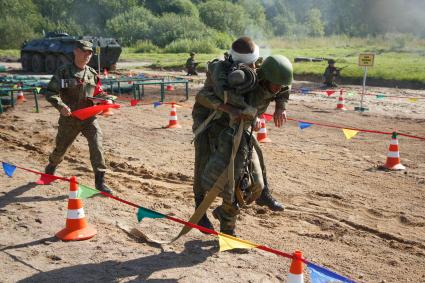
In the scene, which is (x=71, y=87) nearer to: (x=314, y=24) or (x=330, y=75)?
(x=330, y=75)

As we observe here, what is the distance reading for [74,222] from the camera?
4.98 metres

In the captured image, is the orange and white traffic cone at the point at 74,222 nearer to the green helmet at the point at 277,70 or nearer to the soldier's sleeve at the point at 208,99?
the soldier's sleeve at the point at 208,99

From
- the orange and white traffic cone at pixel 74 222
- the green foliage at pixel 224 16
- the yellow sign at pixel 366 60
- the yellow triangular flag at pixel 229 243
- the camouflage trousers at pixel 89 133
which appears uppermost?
the green foliage at pixel 224 16

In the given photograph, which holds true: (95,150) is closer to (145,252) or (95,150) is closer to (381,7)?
(145,252)

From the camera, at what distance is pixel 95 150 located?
247 inches

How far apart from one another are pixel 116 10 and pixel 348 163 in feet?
190

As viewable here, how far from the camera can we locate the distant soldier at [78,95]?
6.09 meters

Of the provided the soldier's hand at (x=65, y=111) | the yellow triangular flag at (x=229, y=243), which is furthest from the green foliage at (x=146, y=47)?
the yellow triangular flag at (x=229, y=243)

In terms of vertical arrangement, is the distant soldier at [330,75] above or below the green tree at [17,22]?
below

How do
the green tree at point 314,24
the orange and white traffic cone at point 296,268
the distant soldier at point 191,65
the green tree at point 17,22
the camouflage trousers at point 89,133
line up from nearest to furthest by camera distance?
the orange and white traffic cone at point 296,268 → the camouflage trousers at point 89,133 → the distant soldier at point 191,65 → the green tree at point 314,24 → the green tree at point 17,22

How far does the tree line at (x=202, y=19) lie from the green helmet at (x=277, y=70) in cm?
3151

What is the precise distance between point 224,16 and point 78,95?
5210cm

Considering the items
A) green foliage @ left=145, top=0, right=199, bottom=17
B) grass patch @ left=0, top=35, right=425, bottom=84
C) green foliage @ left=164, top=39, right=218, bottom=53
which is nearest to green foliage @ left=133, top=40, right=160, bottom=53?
grass patch @ left=0, top=35, right=425, bottom=84

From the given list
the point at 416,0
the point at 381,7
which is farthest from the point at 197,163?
the point at 381,7
